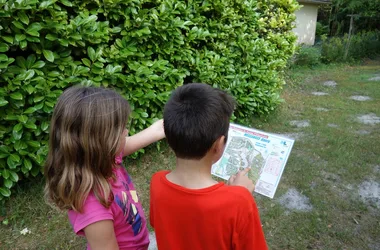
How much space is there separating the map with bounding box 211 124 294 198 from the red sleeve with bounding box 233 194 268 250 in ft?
1.78

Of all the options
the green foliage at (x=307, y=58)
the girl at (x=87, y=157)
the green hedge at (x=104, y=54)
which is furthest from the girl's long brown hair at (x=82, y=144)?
the green foliage at (x=307, y=58)

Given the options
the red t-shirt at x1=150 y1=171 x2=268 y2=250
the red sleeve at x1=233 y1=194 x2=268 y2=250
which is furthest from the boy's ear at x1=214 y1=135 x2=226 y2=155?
the red sleeve at x1=233 y1=194 x2=268 y2=250

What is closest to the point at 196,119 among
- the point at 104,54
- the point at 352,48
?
the point at 104,54

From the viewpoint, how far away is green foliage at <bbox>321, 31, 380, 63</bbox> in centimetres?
1359

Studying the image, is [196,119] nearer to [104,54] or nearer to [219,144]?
[219,144]

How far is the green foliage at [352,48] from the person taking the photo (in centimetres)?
1359

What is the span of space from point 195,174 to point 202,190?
0.26 ft

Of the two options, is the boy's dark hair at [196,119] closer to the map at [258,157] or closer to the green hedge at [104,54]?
the map at [258,157]

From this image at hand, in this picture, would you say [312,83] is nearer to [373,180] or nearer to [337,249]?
[373,180]

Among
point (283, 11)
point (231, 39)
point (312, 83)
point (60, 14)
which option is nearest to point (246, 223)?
point (60, 14)

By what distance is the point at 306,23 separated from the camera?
59.2 feet

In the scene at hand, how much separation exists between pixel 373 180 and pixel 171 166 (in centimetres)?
252

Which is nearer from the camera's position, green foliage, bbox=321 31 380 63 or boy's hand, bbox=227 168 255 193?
boy's hand, bbox=227 168 255 193

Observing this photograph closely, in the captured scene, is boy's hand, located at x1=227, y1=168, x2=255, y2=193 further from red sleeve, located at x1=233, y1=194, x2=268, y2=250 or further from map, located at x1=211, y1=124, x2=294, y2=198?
red sleeve, located at x1=233, y1=194, x2=268, y2=250
